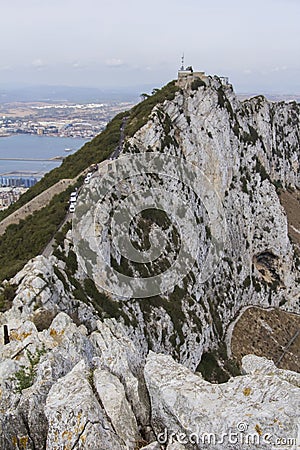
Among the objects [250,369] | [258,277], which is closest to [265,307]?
[258,277]

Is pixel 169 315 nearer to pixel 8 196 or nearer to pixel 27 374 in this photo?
pixel 27 374

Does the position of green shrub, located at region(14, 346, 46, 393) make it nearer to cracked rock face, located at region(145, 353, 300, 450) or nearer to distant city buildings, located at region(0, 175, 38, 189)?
cracked rock face, located at region(145, 353, 300, 450)

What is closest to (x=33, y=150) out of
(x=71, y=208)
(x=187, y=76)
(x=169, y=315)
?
(x=187, y=76)

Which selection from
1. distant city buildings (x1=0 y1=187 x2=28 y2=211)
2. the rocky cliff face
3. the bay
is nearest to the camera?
the rocky cliff face

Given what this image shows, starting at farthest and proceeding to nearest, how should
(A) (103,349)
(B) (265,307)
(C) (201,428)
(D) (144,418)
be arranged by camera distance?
(B) (265,307)
(A) (103,349)
(D) (144,418)
(C) (201,428)

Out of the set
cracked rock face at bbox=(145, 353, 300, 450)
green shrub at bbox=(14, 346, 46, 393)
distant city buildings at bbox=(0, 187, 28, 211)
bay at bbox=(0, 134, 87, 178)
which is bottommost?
distant city buildings at bbox=(0, 187, 28, 211)

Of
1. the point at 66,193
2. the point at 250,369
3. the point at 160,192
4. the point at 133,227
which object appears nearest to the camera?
the point at 250,369

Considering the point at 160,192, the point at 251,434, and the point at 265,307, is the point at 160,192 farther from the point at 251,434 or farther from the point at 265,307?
the point at 251,434

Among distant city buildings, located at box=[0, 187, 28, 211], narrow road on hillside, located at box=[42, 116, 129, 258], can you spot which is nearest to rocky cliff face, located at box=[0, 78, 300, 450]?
narrow road on hillside, located at box=[42, 116, 129, 258]
